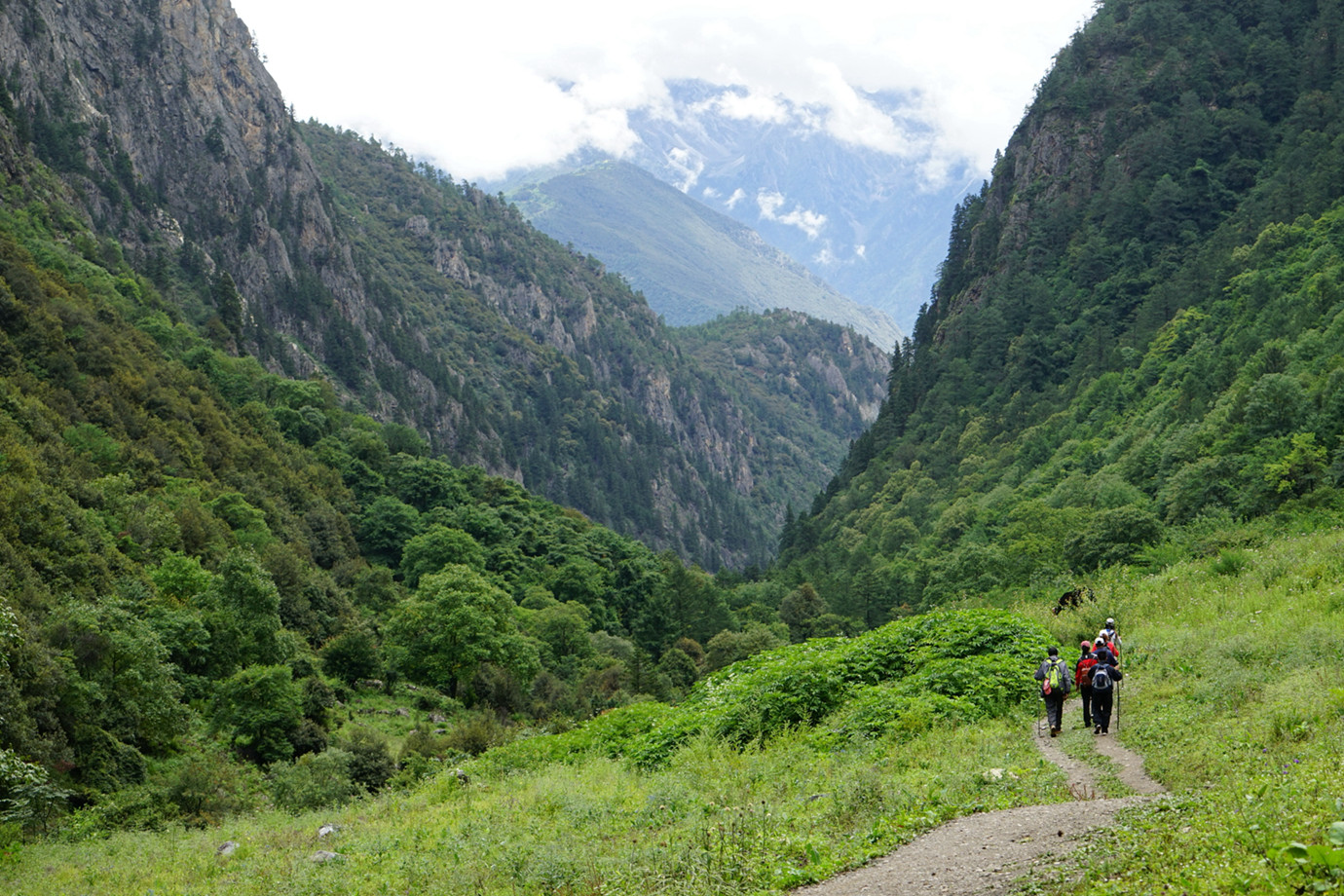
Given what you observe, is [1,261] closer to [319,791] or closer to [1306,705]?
[319,791]

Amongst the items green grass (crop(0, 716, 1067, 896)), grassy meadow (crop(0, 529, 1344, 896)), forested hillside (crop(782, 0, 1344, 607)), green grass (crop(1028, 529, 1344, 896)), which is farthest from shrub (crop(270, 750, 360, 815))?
forested hillside (crop(782, 0, 1344, 607))

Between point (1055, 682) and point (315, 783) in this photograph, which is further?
point (315, 783)

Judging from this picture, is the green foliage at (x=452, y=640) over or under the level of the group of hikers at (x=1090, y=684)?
under

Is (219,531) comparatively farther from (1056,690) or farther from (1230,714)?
(1230,714)

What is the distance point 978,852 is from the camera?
11969 millimetres

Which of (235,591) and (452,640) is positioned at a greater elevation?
(235,591)

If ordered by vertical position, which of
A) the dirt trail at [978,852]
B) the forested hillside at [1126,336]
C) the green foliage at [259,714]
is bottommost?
the green foliage at [259,714]

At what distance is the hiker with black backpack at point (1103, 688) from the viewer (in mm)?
18125

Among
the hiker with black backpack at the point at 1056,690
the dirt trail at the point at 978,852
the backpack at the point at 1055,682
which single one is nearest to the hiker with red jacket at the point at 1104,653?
the hiker with black backpack at the point at 1056,690

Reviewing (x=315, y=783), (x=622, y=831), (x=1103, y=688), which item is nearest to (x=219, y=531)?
(x=315, y=783)

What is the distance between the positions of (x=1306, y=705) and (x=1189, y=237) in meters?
98.1

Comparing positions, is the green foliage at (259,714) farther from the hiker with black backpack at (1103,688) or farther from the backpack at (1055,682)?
the hiker with black backpack at (1103,688)

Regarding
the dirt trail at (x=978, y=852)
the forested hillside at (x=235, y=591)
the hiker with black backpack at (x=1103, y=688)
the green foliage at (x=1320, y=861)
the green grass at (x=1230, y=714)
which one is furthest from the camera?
the forested hillside at (x=235, y=591)

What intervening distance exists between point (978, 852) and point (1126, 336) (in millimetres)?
87860
